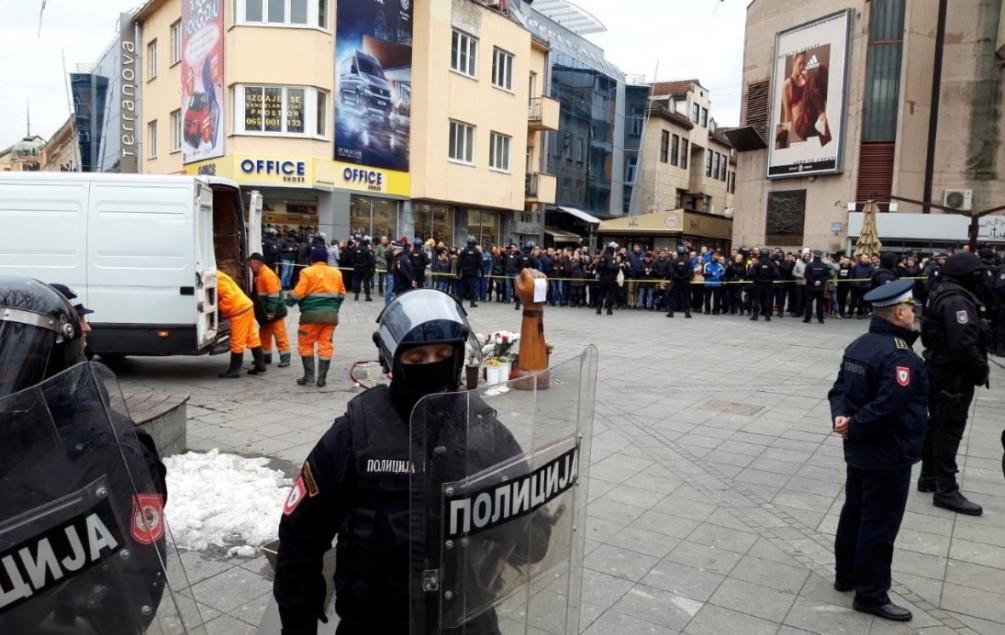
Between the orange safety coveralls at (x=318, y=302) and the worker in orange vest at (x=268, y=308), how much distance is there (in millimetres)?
878

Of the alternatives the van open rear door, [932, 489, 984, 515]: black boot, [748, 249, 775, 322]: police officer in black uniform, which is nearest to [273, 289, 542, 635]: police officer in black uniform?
[932, 489, 984, 515]: black boot

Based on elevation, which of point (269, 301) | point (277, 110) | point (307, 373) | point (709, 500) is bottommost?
point (709, 500)

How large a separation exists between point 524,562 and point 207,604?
244cm

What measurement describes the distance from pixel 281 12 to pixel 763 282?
52.8ft

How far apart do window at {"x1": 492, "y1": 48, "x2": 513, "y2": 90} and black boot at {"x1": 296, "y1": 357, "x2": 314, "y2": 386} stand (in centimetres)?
2187

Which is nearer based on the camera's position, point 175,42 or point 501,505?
point 501,505

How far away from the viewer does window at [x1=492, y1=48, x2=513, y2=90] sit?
2864 cm

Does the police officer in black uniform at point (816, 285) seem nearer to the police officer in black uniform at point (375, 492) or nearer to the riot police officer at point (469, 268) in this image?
the riot police officer at point (469, 268)

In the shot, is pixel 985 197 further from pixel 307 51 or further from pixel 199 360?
pixel 199 360

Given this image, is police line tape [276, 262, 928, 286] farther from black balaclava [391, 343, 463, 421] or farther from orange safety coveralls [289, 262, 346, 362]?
Answer: black balaclava [391, 343, 463, 421]

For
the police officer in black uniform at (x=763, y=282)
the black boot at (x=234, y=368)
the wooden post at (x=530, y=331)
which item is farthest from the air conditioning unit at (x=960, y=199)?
the black boot at (x=234, y=368)

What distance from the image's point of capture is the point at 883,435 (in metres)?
3.79

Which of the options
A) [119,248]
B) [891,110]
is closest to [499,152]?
[891,110]

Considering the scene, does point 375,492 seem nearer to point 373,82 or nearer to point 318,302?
point 318,302
